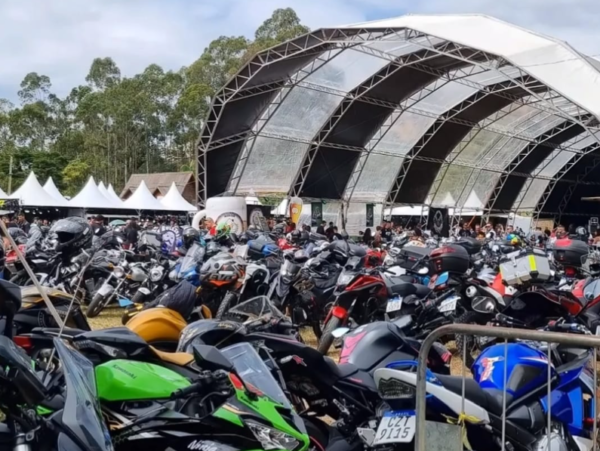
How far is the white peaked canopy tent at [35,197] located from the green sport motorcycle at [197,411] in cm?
2656

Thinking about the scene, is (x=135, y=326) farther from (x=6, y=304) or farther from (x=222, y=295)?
(x=222, y=295)

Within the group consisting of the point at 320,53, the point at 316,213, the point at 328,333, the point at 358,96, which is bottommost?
the point at 328,333

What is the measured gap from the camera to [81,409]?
81.1 inches

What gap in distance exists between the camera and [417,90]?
961 inches

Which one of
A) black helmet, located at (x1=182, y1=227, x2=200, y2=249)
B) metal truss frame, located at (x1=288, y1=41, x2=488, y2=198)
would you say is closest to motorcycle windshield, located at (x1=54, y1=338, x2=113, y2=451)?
black helmet, located at (x1=182, y1=227, x2=200, y2=249)

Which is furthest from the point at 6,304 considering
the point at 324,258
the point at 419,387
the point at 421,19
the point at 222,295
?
the point at 421,19

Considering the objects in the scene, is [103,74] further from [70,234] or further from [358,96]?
[70,234]

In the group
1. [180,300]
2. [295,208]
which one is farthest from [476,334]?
[295,208]

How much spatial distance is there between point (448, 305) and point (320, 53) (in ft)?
53.2

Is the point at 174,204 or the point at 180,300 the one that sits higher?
the point at 180,300

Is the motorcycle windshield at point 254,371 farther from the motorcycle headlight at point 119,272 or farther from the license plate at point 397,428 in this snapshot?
the motorcycle headlight at point 119,272

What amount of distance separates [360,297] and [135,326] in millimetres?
2906

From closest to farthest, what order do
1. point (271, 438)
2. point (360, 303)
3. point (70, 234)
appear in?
1. point (271, 438)
2. point (360, 303)
3. point (70, 234)

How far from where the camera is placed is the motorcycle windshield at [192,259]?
8273 millimetres
